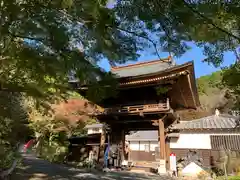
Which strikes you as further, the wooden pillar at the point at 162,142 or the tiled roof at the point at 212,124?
the tiled roof at the point at 212,124

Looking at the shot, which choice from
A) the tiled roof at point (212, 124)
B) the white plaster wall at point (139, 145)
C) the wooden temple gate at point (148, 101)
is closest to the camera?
the wooden temple gate at point (148, 101)

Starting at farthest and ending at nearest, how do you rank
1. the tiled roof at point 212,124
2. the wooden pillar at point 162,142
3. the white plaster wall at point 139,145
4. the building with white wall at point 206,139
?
1. the white plaster wall at point 139,145
2. the tiled roof at point 212,124
3. the building with white wall at point 206,139
4. the wooden pillar at point 162,142

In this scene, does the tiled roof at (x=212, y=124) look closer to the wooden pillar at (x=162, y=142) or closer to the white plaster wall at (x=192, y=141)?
the white plaster wall at (x=192, y=141)

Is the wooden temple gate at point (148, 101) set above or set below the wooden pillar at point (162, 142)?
above

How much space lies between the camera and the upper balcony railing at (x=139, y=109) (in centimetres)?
1037

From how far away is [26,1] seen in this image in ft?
10.3

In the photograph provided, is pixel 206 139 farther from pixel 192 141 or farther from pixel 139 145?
pixel 139 145

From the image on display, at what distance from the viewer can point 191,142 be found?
1496cm

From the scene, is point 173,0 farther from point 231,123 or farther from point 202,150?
point 231,123

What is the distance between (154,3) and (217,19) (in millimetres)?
784

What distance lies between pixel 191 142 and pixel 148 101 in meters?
5.45

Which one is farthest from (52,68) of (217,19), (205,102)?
(205,102)

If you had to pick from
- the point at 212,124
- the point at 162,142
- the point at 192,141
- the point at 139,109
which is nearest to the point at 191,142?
the point at 192,141

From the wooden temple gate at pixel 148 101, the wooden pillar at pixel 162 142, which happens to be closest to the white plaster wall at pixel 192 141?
the wooden temple gate at pixel 148 101
